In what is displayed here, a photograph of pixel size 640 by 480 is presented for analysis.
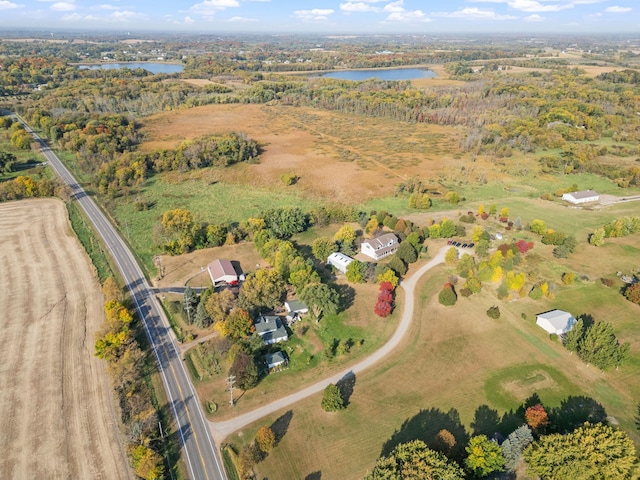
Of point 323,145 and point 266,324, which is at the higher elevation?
point 323,145

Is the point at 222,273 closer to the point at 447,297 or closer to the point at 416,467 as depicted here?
the point at 447,297

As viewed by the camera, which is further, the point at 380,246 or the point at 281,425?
the point at 380,246

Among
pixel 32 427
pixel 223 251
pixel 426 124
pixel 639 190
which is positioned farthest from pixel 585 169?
pixel 32 427

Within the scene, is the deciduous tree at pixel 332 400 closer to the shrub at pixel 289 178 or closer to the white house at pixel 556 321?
the white house at pixel 556 321

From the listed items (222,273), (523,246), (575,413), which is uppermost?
(523,246)

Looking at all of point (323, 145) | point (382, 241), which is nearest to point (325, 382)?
point (382, 241)

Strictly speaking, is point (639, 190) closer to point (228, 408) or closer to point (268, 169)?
point (268, 169)

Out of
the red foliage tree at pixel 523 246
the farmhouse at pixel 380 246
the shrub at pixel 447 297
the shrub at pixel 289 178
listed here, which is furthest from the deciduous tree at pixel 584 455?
the shrub at pixel 289 178
